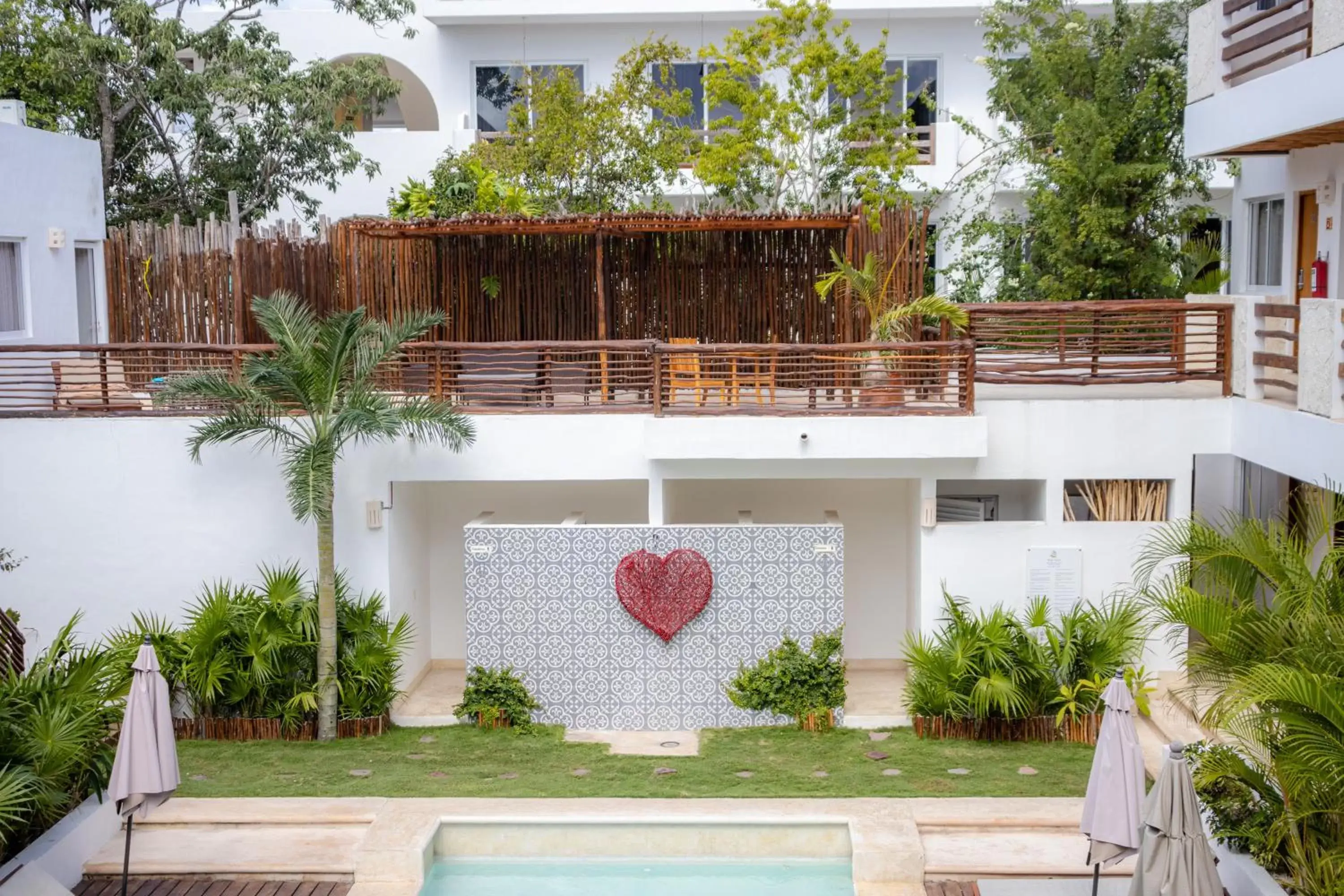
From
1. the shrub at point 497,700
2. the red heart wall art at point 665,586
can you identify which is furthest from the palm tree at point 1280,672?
the shrub at point 497,700

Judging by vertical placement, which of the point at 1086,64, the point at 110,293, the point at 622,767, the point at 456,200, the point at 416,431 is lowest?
the point at 622,767

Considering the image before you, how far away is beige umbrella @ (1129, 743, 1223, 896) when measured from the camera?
905 centimetres

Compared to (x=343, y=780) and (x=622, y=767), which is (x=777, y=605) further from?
(x=343, y=780)

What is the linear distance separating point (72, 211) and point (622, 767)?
404 inches

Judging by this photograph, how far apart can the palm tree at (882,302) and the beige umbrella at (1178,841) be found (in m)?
7.11

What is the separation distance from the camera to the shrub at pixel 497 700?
15164 mm

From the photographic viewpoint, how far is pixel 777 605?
599 inches

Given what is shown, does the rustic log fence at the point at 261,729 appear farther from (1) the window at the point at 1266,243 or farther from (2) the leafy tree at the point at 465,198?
(1) the window at the point at 1266,243

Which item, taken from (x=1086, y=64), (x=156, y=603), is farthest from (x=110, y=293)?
(x=1086, y=64)

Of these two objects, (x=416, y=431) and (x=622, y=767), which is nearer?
(x=622, y=767)

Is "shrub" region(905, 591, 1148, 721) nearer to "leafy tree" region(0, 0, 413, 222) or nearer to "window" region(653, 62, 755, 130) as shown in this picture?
"leafy tree" region(0, 0, 413, 222)

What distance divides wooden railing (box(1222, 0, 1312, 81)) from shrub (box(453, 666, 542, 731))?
9.96m

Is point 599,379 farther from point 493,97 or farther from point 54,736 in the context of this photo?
point 493,97

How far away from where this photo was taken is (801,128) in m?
21.7
